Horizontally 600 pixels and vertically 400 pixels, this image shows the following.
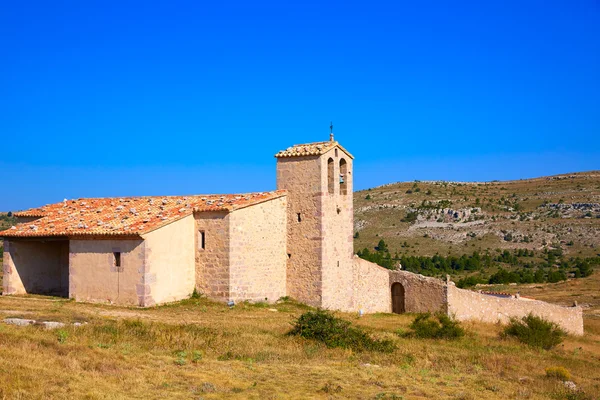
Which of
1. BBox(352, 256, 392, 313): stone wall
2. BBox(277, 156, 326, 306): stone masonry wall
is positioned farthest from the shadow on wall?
BBox(352, 256, 392, 313): stone wall

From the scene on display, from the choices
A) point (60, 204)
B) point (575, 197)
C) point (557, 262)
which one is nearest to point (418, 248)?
point (557, 262)

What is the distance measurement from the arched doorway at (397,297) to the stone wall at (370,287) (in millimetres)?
262

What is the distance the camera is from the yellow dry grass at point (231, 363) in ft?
36.5

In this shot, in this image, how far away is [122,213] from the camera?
25.3 metres

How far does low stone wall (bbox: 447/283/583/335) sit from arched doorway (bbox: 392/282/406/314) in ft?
9.92

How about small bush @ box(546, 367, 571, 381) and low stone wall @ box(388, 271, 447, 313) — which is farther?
low stone wall @ box(388, 271, 447, 313)

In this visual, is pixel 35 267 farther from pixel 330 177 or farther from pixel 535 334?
pixel 535 334

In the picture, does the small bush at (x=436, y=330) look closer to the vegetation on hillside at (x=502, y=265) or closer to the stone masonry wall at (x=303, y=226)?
the stone masonry wall at (x=303, y=226)

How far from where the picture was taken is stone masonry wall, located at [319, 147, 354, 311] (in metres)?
25.2

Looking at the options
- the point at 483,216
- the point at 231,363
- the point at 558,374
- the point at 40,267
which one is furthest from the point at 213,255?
the point at 483,216

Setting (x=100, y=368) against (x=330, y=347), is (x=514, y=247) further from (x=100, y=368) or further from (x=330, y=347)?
(x=100, y=368)

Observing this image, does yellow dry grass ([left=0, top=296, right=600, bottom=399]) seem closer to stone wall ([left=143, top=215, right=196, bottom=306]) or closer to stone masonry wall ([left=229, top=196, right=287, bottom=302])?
stone wall ([left=143, top=215, right=196, bottom=306])

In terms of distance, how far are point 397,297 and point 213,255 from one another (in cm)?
1027

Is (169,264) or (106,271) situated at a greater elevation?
(169,264)
